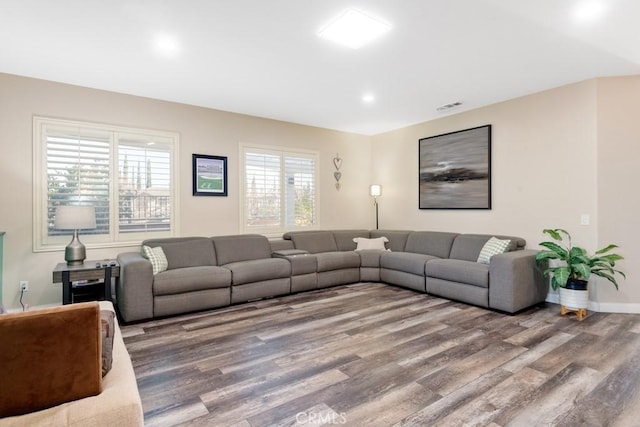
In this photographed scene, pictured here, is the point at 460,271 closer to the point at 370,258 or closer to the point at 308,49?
the point at 370,258

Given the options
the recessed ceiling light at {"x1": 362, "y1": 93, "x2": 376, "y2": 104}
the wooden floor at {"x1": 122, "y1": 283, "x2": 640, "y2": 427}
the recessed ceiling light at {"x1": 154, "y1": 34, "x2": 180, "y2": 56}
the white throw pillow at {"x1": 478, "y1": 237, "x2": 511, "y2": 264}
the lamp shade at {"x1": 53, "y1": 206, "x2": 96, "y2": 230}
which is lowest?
the wooden floor at {"x1": 122, "y1": 283, "x2": 640, "y2": 427}

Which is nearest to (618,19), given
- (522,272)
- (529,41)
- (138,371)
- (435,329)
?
(529,41)

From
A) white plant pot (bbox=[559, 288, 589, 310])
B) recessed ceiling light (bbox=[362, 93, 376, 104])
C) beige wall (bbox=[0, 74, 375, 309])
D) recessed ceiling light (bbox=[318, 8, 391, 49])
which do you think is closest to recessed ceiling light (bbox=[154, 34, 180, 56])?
recessed ceiling light (bbox=[318, 8, 391, 49])

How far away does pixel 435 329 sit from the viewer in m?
3.19

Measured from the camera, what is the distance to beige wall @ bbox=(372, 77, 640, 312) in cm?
361

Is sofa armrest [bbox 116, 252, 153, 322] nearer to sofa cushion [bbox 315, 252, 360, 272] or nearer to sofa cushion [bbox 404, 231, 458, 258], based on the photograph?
sofa cushion [bbox 315, 252, 360, 272]

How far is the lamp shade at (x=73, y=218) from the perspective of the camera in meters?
3.35

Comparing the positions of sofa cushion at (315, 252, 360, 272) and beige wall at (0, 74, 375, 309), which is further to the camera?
sofa cushion at (315, 252, 360, 272)

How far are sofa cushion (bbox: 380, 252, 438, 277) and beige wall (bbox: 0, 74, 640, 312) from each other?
0.92 metres

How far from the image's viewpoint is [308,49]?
9.82ft

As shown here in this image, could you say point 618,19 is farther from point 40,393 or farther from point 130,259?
point 130,259

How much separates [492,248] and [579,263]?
34.0 inches

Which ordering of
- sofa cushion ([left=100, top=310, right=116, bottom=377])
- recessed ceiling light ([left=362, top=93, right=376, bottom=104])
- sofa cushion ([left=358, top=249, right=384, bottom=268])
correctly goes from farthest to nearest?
sofa cushion ([left=358, top=249, right=384, bottom=268])
recessed ceiling light ([left=362, top=93, right=376, bottom=104])
sofa cushion ([left=100, top=310, right=116, bottom=377])

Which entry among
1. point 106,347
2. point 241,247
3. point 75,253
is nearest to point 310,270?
point 241,247
